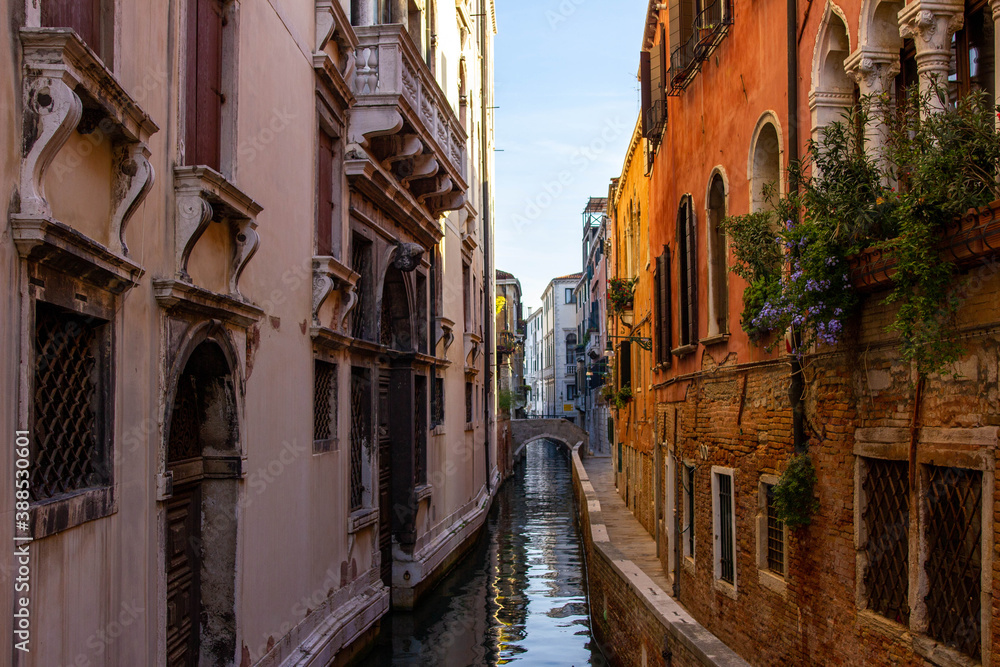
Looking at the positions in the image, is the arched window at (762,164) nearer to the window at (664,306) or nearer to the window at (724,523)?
the window at (724,523)

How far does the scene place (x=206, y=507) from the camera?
6797 mm

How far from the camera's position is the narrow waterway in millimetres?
11055

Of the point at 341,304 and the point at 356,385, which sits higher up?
the point at 341,304


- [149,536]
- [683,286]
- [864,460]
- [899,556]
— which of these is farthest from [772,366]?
[149,536]

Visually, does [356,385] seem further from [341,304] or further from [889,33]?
[889,33]

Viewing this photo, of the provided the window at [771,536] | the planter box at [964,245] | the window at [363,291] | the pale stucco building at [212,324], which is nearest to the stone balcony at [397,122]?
the pale stucco building at [212,324]

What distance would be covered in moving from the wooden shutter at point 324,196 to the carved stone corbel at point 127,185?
440 centimetres

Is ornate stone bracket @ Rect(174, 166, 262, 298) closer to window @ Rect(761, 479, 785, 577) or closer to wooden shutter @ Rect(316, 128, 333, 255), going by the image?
wooden shutter @ Rect(316, 128, 333, 255)

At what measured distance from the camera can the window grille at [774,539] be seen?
22.9ft

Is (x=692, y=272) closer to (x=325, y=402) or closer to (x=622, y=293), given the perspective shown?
(x=325, y=402)

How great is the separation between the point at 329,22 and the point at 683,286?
15.0 ft

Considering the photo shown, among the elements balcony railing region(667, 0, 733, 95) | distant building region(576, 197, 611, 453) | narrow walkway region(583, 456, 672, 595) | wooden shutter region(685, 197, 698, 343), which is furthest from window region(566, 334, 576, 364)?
wooden shutter region(685, 197, 698, 343)

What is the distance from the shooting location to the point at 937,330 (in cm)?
442

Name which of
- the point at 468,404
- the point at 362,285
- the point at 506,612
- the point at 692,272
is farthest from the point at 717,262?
the point at 468,404
